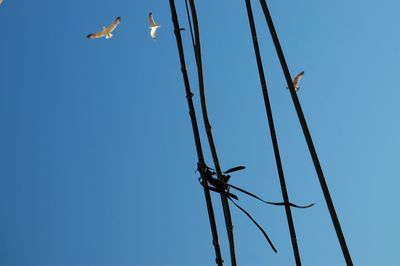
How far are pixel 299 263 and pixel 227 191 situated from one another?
176 mm

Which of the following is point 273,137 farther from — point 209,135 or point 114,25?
point 114,25

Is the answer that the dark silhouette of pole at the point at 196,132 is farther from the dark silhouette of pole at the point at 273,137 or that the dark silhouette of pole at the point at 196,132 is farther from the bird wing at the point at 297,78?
the bird wing at the point at 297,78

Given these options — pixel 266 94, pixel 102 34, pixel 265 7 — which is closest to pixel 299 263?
pixel 266 94

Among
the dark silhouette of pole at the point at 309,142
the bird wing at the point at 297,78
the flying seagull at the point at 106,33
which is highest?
the flying seagull at the point at 106,33

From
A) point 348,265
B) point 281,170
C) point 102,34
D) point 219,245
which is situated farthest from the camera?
point 102,34

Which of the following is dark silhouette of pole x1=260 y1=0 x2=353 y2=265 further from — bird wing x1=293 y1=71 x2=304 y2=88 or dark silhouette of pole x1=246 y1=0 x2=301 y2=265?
bird wing x1=293 y1=71 x2=304 y2=88

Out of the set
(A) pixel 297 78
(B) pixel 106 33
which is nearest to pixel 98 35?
(B) pixel 106 33

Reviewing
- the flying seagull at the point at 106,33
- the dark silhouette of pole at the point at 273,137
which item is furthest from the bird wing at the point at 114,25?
the dark silhouette of pole at the point at 273,137

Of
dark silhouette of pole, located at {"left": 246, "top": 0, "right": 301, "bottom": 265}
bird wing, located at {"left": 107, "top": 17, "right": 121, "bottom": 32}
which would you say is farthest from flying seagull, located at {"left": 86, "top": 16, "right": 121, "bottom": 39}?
dark silhouette of pole, located at {"left": 246, "top": 0, "right": 301, "bottom": 265}

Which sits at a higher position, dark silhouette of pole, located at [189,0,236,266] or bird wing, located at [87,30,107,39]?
bird wing, located at [87,30,107,39]

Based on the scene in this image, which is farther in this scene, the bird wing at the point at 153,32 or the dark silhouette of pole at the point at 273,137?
the bird wing at the point at 153,32

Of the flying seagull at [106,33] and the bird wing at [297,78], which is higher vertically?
the flying seagull at [106,33]

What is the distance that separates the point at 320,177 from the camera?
0.86 m

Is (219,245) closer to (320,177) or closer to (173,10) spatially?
(320,177)
